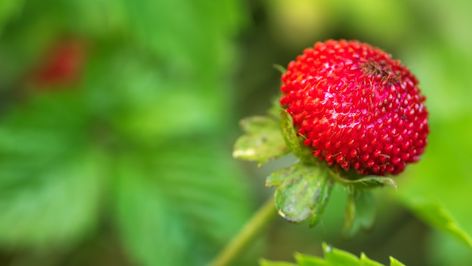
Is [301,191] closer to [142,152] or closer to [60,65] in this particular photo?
[142,152]

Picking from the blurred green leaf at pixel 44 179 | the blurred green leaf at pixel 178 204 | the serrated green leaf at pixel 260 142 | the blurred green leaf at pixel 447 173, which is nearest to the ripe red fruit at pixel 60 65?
the blurred green leaf at pixel 44 179

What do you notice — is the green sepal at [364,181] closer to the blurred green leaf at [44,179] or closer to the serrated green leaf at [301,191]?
the serrated green leaf at [301,191]

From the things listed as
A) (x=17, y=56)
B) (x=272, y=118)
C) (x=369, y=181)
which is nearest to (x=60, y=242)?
(x=17, y=56)

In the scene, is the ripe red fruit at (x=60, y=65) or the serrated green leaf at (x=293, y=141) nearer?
the serrated green leaf at (x=293, y=141)

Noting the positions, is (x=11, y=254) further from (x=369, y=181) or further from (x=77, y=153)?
(x=369, y=181)

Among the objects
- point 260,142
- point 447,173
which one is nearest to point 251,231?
point 260,142

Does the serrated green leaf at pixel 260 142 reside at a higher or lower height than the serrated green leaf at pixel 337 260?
higher
